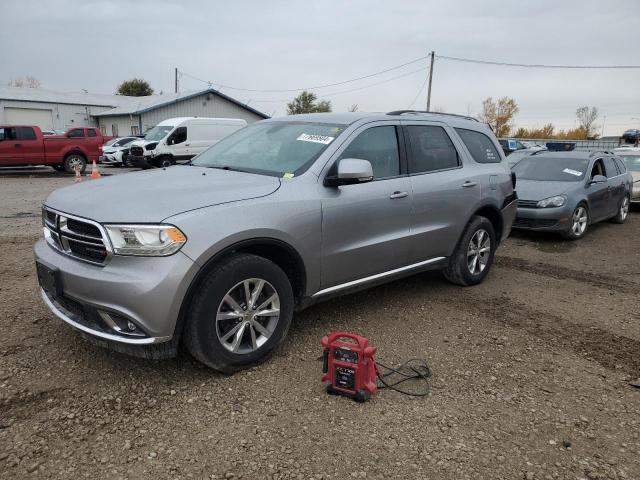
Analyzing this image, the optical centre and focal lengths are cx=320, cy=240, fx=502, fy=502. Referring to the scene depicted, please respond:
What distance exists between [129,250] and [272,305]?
100 cm

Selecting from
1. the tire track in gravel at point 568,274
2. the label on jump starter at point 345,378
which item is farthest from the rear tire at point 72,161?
the label on jump starter at point 345,378

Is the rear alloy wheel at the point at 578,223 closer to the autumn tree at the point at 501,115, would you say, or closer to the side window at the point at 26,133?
the side window at the point at 26,133

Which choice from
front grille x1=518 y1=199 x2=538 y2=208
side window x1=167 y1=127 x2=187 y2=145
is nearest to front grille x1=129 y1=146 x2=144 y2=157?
side window x1=167 y1=127 x2=187 y2=145

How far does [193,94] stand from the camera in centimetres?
3547

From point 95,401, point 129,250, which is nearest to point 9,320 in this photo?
point 95,401

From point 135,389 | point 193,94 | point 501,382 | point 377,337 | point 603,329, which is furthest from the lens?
point 193,94

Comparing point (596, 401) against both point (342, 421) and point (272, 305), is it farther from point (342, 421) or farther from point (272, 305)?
point (272, 305)

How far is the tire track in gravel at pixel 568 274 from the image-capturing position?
5707 millimetres

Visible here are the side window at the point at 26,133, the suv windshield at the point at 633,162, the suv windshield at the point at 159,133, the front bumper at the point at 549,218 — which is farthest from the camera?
the suv windshield at the point at 159,133

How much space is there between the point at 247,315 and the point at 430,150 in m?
2.47

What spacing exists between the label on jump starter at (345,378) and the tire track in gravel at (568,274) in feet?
13.1

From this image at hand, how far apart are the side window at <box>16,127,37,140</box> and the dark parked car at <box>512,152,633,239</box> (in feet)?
53.0

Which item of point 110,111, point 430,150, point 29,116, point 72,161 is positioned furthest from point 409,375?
point 29,116

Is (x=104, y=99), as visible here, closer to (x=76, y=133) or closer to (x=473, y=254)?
(x=76, y=133)
